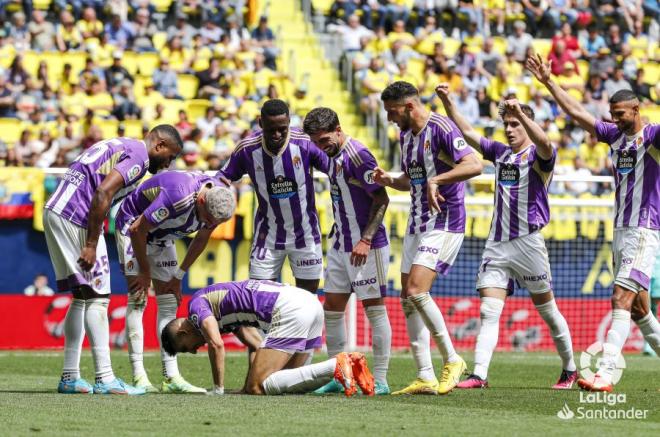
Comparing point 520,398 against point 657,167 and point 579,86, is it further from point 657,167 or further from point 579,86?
point 579,86

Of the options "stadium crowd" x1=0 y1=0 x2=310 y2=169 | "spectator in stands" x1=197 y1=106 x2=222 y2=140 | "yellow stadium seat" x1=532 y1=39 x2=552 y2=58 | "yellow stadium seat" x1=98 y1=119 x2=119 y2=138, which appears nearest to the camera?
"stadium crowd" x1=0 y1=0 x2=310 y2=169

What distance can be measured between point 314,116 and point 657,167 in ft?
9.69

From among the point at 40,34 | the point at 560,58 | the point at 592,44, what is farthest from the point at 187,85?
the point at 592,44

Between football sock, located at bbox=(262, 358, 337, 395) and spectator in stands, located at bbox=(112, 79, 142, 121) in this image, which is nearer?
football sock, located at bbox=(262, 358, 337, 395)

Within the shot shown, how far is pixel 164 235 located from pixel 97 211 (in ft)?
3.10

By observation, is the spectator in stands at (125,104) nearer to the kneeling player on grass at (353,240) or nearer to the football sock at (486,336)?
the kneeling player on grass at (353,240)

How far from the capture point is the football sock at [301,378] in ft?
31.2

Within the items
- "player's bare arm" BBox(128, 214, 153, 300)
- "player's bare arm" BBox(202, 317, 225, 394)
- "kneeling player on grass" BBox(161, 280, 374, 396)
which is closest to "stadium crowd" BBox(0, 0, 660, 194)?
"player's bare arm" BBox(128, 214, 153, 300)

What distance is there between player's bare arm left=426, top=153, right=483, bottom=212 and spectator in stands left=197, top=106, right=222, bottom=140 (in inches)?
442

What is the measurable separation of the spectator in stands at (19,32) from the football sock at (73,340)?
12349 millimetres

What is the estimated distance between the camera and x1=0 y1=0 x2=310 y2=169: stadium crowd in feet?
66.7

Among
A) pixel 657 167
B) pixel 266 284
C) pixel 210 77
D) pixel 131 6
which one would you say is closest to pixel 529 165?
pixel 657 167

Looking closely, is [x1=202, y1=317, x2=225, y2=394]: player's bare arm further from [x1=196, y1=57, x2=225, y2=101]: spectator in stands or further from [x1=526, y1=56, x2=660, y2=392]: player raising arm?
[x1=196, y1=57, x2=225, y2=101]: spectator in stands

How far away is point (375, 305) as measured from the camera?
10.8 m
